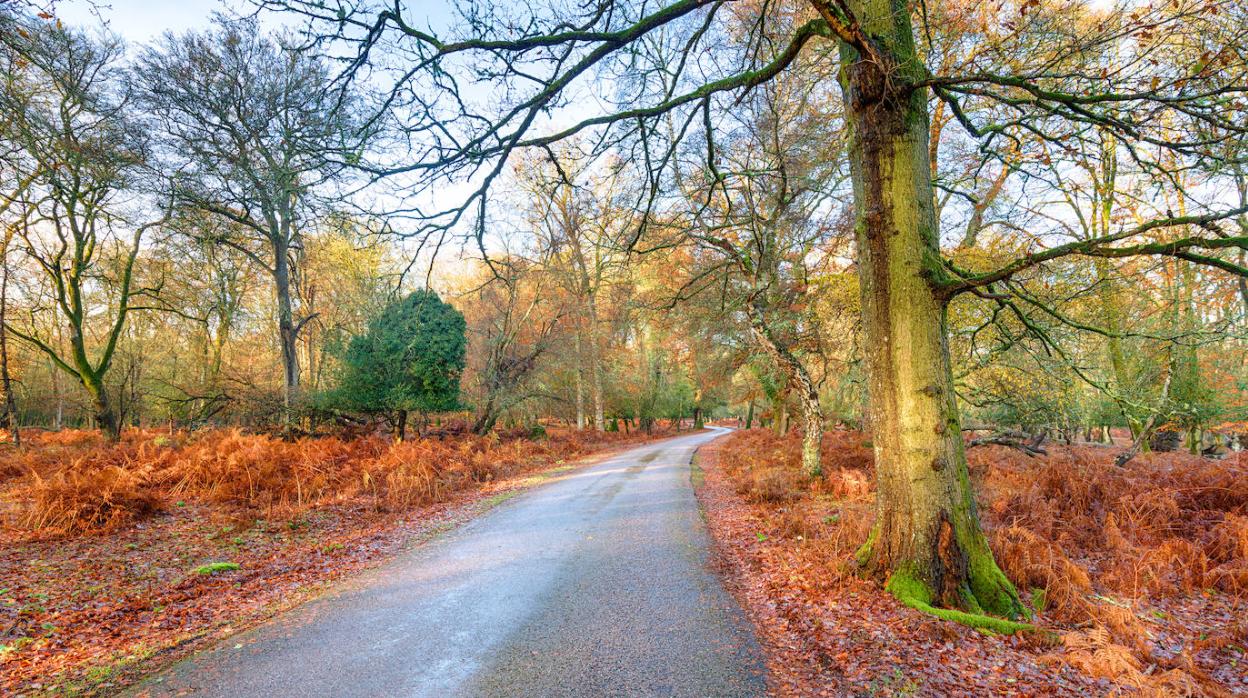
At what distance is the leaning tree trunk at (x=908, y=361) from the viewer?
4.15 metres

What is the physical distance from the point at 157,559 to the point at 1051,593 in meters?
9.30

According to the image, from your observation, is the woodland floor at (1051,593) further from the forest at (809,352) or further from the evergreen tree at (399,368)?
the evergreen tree at (399,368)

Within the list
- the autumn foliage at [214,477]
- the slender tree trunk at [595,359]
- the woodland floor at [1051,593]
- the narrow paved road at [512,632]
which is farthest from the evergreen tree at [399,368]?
the woodland floor at [1051,593]

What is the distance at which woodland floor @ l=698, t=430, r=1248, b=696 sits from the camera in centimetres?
322

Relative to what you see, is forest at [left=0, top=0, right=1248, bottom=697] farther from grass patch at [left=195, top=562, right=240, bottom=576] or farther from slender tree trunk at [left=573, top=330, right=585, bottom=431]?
slender tree trunk at [left=573, top=330, right=585, bottom=431]

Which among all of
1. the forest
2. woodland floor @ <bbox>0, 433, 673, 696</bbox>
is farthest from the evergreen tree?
woodland floor @ <bbox>0, 433, 673, 696</bbox>

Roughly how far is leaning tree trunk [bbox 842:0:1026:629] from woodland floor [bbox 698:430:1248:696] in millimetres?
389

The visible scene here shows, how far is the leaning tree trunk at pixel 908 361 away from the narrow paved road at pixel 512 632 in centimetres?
164

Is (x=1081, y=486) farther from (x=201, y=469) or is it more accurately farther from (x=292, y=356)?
(x=292, y=356)

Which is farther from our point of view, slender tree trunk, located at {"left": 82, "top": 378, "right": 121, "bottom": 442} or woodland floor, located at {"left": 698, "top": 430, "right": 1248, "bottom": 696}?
slender tree trunk, located at {"left": 82, "top": 378, "right": 121, "bottom": 442}

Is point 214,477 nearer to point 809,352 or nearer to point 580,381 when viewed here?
point 809,352

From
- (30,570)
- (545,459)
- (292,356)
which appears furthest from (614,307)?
(30,570)

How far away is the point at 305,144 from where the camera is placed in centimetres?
420

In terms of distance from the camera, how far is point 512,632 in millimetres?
4098
